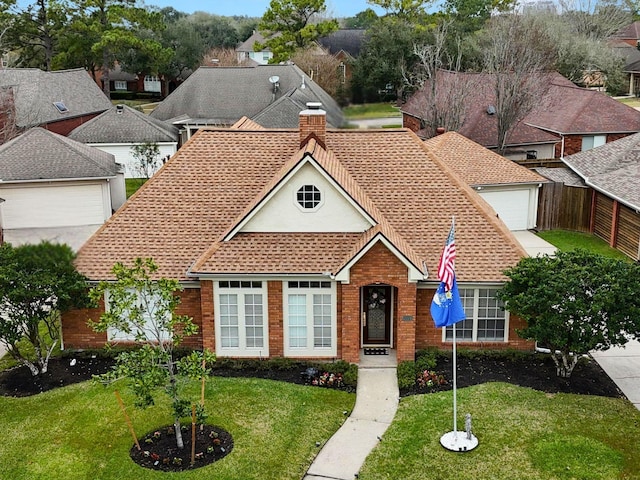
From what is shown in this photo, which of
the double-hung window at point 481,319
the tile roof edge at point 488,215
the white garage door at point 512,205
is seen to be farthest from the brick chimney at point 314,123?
the white garage door at point 512,205

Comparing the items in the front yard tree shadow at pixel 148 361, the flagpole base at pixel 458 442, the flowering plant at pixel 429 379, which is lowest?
the flagpole base at pixel 458 442

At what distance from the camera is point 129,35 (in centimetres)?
5919

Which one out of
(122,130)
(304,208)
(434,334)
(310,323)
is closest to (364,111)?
(304,208)

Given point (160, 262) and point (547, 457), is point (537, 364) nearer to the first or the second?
point (547, 457)

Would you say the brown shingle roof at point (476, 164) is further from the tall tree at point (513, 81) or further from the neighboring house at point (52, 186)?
the neighboring house at point (52, 186)

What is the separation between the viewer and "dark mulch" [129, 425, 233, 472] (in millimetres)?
13406

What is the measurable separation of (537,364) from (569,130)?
80.3 ft

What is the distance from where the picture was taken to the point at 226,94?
46.2 metres

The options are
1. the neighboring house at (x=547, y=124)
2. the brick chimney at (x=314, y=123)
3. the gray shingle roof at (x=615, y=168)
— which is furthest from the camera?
the neighboring house at (x=547, y=124)

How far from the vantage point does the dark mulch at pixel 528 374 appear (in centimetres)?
1638

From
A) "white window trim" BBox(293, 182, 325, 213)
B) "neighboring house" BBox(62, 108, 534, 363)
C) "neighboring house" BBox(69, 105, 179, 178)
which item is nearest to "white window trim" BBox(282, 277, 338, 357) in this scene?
"neighboring house" BBox(62, 108, 534, 363)

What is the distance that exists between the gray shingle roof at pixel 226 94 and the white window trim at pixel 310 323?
28.3 meters

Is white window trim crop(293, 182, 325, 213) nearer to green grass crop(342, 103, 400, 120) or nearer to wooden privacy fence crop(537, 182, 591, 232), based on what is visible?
green grass crop(342, 103, 400, 120)

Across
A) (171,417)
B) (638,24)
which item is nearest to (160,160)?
(171,417)
